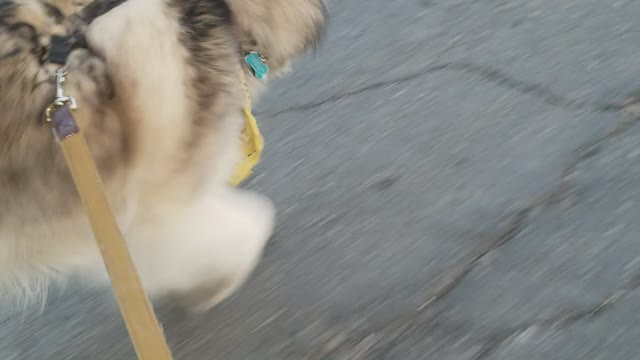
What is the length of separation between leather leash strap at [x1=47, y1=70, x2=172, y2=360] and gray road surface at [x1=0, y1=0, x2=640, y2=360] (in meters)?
1.04

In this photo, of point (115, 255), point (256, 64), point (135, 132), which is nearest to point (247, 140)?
point (256, 64)

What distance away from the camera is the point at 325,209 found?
114 inches

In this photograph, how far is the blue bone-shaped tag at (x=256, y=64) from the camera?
220cm

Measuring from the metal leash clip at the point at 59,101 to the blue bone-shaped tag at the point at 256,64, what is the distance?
0.57 meters

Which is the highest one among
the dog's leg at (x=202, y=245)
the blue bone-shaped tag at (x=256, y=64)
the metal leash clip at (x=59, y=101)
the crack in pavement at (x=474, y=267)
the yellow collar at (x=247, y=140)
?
the metal leash clip at (x=59, y=101)

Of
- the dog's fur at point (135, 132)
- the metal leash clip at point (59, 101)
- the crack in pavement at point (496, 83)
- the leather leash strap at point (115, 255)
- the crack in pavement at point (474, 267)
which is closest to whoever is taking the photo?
the leather leash strap at point (115, 255)

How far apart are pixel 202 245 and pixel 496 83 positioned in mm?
1699

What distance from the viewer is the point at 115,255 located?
1447 millimetres

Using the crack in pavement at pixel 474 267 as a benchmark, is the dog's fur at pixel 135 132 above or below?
above

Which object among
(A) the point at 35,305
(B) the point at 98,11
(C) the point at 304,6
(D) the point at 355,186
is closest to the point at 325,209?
(D) the point at 355,186

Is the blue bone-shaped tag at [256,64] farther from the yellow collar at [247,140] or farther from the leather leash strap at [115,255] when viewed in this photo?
the leather leash strap at [115,255]

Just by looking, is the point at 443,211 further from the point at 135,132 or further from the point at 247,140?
the point at 135,132

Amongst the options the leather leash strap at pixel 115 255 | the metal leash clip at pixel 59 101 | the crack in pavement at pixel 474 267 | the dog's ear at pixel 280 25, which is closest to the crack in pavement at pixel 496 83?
the crack in pavement at pixel 474 267

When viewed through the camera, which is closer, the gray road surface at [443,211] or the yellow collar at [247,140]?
the yellow collar at [247,140]
